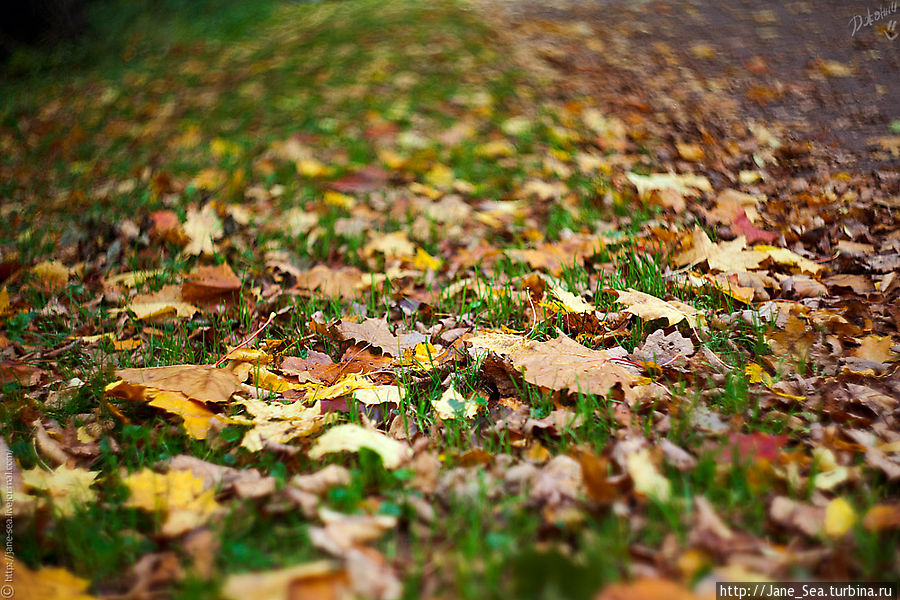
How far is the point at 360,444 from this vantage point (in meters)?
1.47

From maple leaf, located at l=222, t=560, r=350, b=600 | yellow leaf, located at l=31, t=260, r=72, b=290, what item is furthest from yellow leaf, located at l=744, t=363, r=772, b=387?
yellow leaf, located at l=31, t=260, r=72, b=290

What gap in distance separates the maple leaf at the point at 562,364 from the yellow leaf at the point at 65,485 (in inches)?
43.7

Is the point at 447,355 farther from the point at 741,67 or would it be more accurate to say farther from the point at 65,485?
the point at 741,67

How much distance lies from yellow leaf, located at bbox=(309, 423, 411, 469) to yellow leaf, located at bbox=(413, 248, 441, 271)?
1.37 meters

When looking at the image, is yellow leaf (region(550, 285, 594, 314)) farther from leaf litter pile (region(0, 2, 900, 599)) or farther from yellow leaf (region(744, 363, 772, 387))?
yellow leaf (region(744, 363, 772, 387))

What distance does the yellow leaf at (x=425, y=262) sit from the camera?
2.83 m

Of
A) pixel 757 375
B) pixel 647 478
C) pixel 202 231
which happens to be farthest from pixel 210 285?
pixel 757 375

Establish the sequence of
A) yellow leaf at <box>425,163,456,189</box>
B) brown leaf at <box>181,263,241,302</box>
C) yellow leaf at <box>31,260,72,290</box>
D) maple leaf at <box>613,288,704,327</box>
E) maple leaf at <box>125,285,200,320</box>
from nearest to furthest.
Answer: maple leaf at <box>613,288,704,327</box> < maple leaf at <box>125,285,200,320</box> < brown leaf at <box>181,263,241,302</box> < yellow leaf at <box>31,260,72,290</box> < yellow leaf at <box>425,163,456,189</box>

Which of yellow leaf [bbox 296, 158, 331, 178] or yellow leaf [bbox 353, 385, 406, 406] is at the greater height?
yellow leaf [bbox 296, 158, 331, 178]

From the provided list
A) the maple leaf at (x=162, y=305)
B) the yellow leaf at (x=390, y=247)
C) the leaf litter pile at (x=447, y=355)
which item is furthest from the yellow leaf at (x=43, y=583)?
the yellow leaf at (x=390, y=247)

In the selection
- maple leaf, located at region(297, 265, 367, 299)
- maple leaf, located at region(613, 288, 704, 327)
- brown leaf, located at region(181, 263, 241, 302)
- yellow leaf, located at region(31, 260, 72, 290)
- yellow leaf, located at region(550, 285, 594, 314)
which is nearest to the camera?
maple leaf, located at region(613, 288, 704, 327)

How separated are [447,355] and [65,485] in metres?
1.10

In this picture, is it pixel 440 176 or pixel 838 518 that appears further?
pixel 440 176

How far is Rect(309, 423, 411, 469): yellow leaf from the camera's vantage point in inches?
57.3
